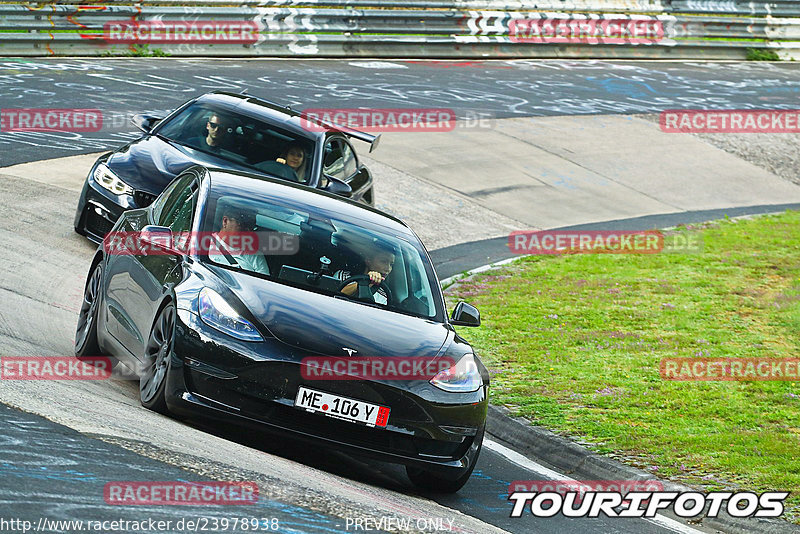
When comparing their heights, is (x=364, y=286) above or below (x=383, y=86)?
above

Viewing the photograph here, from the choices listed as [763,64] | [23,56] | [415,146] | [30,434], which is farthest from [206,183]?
[763,64]

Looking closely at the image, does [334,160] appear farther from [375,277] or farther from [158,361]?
[158,361]

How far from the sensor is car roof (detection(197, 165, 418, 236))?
7884 millimetres

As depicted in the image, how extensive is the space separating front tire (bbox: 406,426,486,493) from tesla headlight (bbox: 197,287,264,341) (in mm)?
1271

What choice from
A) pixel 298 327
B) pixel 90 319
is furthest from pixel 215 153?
pixel 298 327

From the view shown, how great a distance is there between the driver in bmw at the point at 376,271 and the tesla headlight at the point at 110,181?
4394 millimetres

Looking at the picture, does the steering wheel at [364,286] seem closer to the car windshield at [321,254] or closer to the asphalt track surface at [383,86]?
the car windshield at [321,254]

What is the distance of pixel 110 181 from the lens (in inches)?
454

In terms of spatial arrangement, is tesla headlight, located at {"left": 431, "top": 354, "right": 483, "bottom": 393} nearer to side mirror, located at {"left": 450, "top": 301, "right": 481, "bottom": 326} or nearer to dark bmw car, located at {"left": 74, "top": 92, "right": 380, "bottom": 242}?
side mirror, located at {"left": 450, "top": 301, "right": 481, "bottom": 326}

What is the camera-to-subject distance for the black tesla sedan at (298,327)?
20.8 feet

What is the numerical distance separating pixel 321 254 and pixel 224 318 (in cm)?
110

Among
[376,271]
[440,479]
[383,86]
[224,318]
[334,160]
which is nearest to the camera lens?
[224,318]

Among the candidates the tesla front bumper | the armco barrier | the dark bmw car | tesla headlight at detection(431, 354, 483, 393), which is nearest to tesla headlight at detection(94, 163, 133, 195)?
the dark bmw car

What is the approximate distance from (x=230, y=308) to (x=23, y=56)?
1742cm
